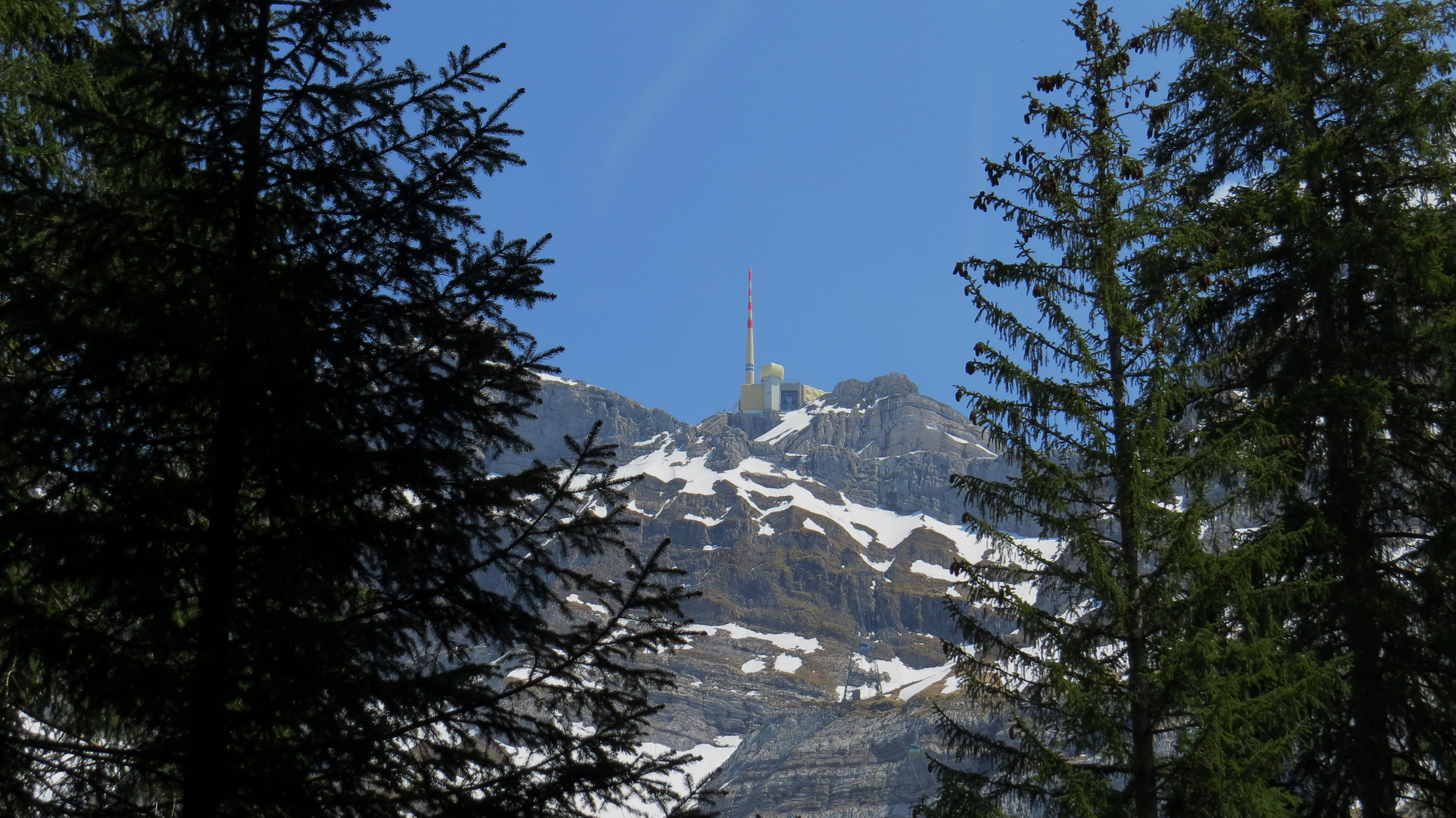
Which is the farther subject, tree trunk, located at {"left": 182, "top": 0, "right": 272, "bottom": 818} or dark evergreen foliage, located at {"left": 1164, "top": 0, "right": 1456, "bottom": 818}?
dark evergreen foliage, located at {"left": 1164, "top": 0, "right": 1456, "bottom": 818}

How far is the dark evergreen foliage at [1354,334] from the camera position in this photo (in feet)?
34.8

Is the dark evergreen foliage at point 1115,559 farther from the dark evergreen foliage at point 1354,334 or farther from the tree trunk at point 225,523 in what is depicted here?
the tree trunk at point 225,523

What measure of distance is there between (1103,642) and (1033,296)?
334cm

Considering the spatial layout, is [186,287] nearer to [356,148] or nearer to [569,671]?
[356,148]

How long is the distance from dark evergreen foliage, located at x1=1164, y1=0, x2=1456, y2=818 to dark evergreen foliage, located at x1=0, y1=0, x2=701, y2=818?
7163 mm

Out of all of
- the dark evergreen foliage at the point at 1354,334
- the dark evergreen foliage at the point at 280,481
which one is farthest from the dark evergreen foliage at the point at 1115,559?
the dark evergreen foliage at the point at 280,481

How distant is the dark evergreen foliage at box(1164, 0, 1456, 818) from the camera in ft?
34.8

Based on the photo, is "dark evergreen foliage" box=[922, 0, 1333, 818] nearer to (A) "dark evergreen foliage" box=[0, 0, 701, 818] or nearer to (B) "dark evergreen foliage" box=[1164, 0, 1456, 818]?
(B) "dark evergreen foliage" box=[1164, 0, 1456, 818]

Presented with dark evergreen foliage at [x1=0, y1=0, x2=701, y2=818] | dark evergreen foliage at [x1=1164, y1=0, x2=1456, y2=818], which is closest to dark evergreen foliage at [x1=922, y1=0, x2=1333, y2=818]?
dark evergreen foliage at [x1=1164, y1=0, x2=1456, y2=818]

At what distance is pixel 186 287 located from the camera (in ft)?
16.6

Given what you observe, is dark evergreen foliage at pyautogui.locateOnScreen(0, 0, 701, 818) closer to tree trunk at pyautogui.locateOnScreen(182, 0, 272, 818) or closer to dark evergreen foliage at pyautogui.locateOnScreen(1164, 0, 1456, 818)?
tree trunk at pyautogui.locateOnScreen(182, 0, 272, 818)

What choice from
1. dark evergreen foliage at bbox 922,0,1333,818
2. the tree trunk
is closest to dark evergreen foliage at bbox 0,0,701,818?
the tree trunk

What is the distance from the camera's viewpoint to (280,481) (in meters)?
5.31

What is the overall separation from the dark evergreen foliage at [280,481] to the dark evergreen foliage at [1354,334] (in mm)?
7163
